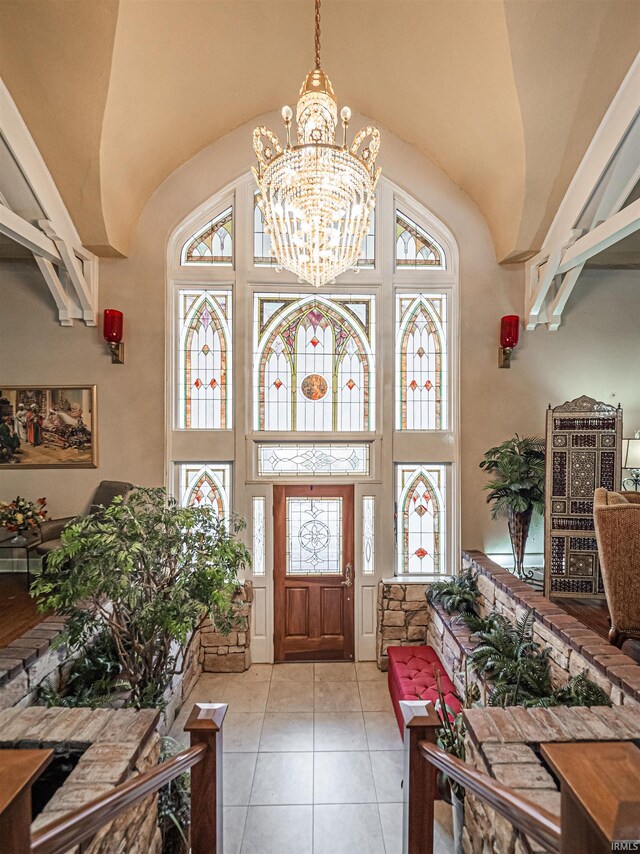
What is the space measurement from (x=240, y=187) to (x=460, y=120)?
7.28 feet

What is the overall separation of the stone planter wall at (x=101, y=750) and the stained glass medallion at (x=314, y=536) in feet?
8.44

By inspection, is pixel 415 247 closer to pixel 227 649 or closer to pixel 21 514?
pixel 227 649

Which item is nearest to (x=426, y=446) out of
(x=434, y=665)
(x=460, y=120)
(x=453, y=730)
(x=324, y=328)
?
(x=324, y=328)

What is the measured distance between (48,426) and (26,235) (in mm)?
1904

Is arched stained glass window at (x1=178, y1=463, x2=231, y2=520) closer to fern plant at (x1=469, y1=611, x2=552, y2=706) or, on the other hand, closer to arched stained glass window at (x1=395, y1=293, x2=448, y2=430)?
arched stained glass window at (x1=395, y1=293, x2=448, y2=430)

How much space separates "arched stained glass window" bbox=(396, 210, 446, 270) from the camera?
5.03 m

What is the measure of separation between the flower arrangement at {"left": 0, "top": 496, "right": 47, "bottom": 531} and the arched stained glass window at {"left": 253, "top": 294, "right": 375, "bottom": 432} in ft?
7.58

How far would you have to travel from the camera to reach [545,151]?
3938mm

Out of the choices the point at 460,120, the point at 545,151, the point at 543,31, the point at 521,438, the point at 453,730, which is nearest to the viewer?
the point at 453,730

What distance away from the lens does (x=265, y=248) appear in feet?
16.3

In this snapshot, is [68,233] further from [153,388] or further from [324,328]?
[324,328]

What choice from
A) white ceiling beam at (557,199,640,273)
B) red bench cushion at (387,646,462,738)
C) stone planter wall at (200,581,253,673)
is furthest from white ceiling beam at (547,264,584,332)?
stone planter wall at (200,581,253,673)

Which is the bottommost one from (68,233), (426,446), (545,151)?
(426,446)

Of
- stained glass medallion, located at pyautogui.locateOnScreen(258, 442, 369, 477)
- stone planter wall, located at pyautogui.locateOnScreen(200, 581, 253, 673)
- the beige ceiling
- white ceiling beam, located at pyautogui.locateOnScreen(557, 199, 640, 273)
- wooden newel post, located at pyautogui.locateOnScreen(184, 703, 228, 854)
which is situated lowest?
stone planter wall, located at pyautogui.locateOnScreen(200, 581, 253, 673)
